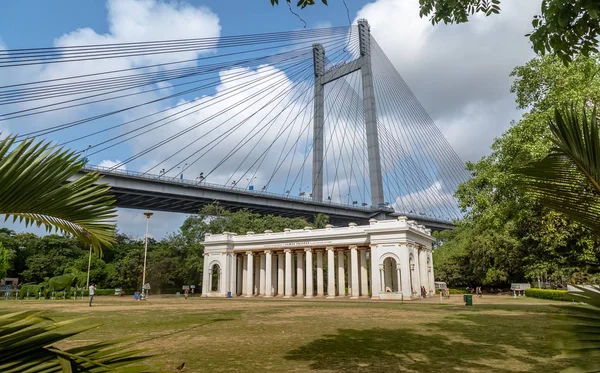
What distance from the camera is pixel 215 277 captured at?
5488 centimetres

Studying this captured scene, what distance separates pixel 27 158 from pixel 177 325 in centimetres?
1568

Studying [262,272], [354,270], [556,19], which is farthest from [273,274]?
[556,19]

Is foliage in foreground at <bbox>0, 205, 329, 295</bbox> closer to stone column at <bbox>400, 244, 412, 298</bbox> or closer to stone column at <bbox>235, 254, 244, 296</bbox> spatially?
stone column at <bbox>235, 254, 244, 296</bbox>

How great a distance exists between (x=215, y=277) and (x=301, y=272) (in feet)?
41.9

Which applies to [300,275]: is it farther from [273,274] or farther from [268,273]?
[273,274]

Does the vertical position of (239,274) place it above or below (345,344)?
above

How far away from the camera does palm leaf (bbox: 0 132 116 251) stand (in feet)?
9.21

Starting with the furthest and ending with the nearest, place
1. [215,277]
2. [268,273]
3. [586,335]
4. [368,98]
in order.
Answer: [368,98] < [215,277] < [268,273] < [586,335]

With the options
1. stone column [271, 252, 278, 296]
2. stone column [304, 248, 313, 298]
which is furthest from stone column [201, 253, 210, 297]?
stone column [304, 248, 313, 298]

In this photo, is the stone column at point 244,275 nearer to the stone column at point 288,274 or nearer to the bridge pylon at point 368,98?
the stone column at point 288,274

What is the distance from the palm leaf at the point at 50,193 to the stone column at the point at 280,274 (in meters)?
47.8

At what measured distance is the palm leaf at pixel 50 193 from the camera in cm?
281

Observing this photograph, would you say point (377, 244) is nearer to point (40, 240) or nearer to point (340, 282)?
point (340, 282)

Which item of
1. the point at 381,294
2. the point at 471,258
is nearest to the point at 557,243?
the point at 381,294
